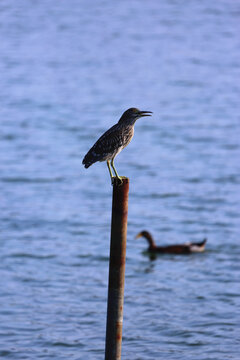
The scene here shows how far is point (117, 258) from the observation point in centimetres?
1046

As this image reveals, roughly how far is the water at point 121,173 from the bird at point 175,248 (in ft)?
0.73

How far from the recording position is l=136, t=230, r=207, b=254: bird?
62.5 ft

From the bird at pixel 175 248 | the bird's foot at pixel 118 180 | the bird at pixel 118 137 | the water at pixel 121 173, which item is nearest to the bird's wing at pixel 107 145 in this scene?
the bird at pixel 118 137

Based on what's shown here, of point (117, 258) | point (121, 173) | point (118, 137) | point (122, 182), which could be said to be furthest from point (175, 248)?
point (122, 182)

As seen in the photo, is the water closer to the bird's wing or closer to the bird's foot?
the bird's wing

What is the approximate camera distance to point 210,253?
19.5 meters

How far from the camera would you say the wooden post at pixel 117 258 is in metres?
10.3

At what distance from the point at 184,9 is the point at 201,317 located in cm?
4491

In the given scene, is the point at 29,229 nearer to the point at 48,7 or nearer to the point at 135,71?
the point at 135,71

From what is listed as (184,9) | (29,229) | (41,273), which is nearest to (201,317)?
(41,273)

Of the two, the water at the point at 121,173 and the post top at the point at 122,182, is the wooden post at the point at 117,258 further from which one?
the water at the point at 121,173

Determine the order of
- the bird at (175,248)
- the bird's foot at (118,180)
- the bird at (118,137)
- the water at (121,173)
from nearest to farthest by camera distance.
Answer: the bird's foot at (118,180) → the bird at (118,137) → the water at (121,173) → the bird at (175,248)

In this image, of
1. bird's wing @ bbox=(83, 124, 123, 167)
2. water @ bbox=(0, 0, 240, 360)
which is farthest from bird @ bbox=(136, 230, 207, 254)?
bird's wing @ bbox=(83, 124, 123, 167)

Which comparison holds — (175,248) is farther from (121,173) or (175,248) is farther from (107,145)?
(107,145)
